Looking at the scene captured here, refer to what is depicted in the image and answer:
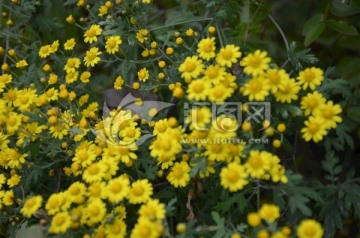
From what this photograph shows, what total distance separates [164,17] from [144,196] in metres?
1.80

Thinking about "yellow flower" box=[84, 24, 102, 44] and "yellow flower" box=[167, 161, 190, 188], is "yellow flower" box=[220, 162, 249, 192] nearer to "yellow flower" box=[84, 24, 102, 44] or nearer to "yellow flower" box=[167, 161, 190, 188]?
"yellow flower" box=[167, 161, 190, 188]

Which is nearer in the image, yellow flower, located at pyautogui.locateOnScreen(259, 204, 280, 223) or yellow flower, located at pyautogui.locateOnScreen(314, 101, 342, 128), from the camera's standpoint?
yellow flower, located at pyautogui.locateOnScreen(259, 204, 280, 223)

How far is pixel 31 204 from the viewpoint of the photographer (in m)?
1.73

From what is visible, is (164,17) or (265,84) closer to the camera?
(265,84)

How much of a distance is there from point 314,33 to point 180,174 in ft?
3.13

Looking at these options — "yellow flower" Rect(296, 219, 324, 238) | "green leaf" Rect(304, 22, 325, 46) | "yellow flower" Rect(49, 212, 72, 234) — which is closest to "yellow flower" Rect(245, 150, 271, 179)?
"yellow flower" Rect(296, 219, 324, 238)

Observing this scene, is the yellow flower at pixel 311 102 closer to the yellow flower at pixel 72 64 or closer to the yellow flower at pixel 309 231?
the yellow flower at pixel 309 231

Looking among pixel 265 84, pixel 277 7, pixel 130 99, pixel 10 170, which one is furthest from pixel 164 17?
pixel 265 84

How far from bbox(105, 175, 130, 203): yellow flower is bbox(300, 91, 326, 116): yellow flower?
65 centimetres

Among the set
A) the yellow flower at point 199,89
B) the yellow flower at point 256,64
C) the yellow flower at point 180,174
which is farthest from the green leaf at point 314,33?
the yellow flower at point 180,174

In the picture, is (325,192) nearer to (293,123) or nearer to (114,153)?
(293,123)

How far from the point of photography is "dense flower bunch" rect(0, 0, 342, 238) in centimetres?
166

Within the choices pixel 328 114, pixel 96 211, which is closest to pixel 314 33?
pixel 328 114

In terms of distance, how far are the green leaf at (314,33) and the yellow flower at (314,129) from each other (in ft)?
2.08
